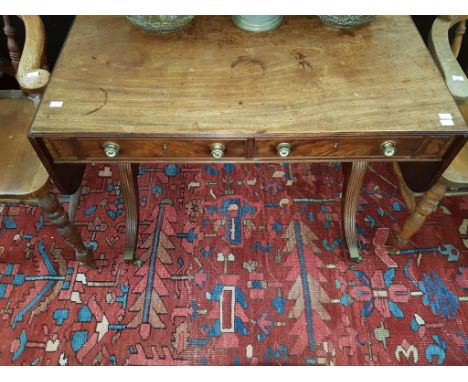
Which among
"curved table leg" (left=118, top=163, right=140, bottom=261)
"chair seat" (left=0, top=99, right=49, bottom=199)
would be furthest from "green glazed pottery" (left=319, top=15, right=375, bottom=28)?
"chair seat" (left=0, top=99, right=49, bottom=199)

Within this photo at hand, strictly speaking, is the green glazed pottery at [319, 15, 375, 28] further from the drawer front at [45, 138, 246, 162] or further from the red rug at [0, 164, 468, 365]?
the red rug at [0, 164, 468, 365]

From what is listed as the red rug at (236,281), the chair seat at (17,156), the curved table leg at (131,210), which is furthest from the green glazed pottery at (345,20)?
the chair seat at (17,156)

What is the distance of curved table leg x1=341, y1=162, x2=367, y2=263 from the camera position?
170 cm

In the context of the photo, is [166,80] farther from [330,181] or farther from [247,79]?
[330,181]

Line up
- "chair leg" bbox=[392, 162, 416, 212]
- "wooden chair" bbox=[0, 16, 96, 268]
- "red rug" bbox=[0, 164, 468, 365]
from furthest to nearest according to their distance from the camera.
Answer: "chair leg" bbox=[392, 162, 416, 212]
"red rug" bbox=[0, 164, 468, 365]
"wooden chair" bbox=[0, 16, 96, 268]

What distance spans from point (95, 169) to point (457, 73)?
181 centimetres

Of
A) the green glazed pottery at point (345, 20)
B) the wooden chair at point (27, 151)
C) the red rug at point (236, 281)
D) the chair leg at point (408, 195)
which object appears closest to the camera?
the wooden chair at point (27, 151)

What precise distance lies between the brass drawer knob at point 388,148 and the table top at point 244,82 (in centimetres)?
6

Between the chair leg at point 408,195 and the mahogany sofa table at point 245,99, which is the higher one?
the mahogany sofa table at point 245,99

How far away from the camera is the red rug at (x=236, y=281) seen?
5.34 ft

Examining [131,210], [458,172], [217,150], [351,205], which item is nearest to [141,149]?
[217,150]

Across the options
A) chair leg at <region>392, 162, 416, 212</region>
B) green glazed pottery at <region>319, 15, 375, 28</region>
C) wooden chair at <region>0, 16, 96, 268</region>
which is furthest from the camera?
chair leg at <region>392, 162, 416, 212</region>

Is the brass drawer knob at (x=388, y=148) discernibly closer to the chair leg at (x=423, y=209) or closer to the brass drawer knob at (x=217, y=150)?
the chair leg at (x=423, y=209)

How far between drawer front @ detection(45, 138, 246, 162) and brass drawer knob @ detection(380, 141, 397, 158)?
446mm
